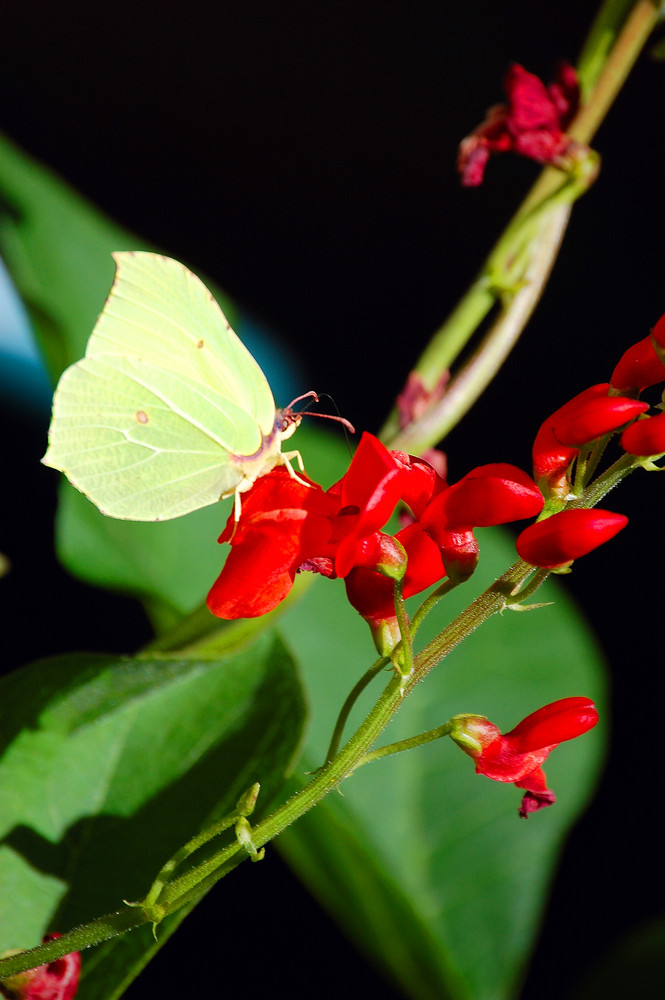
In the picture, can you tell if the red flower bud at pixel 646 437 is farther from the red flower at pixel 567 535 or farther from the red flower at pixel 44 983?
the red flower at pixel 44 983

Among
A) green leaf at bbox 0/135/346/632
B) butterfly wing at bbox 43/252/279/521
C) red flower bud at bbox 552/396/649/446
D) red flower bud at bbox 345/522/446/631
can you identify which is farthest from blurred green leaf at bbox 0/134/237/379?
red flower bud at bbox 552/396/649/446

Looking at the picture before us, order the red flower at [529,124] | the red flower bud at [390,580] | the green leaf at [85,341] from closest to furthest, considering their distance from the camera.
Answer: the red flower bud at [390,580], the red flower at [529,124], the green leaf at [85,341]

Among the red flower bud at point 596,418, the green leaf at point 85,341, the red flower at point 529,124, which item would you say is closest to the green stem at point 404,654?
the red flower bud at point 596,418

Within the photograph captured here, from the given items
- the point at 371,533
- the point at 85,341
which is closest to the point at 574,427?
the point at 371,533

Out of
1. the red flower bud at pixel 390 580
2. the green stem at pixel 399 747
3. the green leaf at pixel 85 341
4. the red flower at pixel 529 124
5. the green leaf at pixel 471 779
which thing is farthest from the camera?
the green leaf at pixel 471 779

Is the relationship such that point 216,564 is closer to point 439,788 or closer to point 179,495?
point 439,788

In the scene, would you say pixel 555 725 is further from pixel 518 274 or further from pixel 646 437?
pixel 518 274
